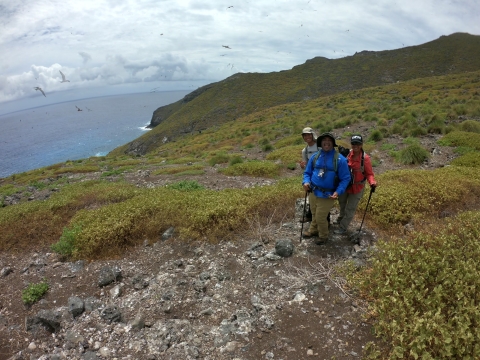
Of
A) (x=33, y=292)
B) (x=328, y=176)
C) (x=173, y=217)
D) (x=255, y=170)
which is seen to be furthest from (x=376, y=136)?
(x=33, y=292)

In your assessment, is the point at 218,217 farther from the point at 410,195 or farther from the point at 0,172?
the point at 0,172

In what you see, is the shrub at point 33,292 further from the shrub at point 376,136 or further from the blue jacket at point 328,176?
the shrub at point 376,136

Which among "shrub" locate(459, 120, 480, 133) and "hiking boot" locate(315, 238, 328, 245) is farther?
"shrub" locate(459, 120, 480, 133)

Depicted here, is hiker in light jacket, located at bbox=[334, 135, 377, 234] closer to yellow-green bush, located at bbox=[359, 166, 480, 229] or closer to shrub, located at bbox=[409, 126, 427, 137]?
yellow-green bush, located at bbox=[359, 166, 480, 229]

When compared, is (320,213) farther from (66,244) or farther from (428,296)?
(66,244)

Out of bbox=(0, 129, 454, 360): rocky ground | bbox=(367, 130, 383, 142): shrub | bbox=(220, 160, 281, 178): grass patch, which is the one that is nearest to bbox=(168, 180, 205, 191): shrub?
bbox=(220, 160, 281, 178): grass patch

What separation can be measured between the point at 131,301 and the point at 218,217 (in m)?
3.81

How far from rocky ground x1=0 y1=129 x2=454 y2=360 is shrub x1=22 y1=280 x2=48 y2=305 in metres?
0.16

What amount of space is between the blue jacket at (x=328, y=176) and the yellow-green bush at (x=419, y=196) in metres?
2.87

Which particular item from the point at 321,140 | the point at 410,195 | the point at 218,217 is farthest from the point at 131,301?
the point at 410,195

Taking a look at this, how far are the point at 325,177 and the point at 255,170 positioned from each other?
1034cm

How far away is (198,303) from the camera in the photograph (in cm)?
670

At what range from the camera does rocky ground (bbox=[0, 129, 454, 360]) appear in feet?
17.5

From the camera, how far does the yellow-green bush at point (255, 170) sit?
16938 mm
